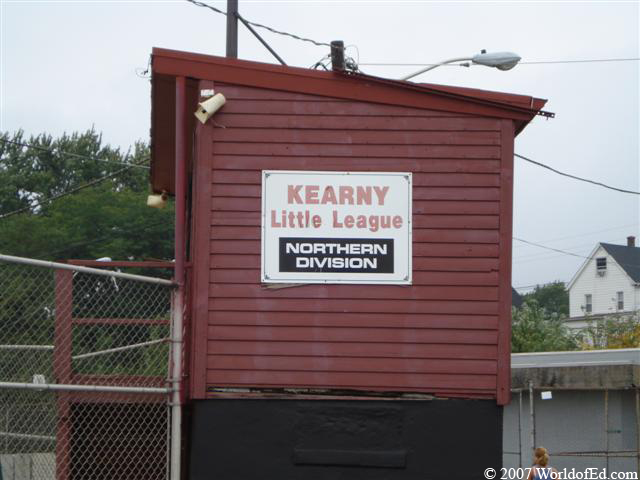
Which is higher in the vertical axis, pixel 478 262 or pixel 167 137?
pixel 167 137

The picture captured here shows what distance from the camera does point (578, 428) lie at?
64.5 feet

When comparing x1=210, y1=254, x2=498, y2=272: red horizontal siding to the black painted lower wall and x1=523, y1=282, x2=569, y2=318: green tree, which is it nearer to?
the black painted lower wall

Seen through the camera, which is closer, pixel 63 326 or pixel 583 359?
pixel 63 326

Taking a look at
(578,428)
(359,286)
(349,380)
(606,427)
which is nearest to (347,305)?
(359,286)

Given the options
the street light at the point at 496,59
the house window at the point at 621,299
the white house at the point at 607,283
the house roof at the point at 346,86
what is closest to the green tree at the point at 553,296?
the white house at the point at 607,283

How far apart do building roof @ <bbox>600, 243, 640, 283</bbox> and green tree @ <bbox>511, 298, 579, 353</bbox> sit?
2090 centimetres

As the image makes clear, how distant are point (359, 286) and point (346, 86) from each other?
178cm

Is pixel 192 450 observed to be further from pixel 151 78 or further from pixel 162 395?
pixel 151 78

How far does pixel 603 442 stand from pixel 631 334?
50.7 feet

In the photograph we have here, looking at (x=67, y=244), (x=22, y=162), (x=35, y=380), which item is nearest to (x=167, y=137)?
(x=35, y=380)

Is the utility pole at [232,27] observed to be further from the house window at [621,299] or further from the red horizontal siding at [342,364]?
the house window at [621,299]

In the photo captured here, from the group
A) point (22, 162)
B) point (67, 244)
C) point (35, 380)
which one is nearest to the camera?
point (35, 380)

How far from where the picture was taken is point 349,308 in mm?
8586
